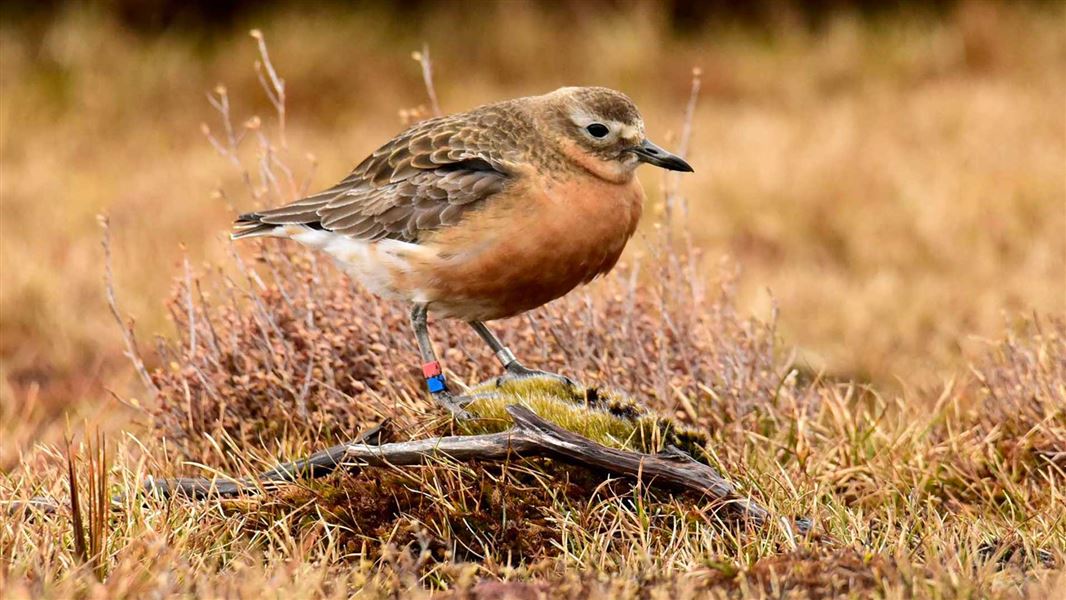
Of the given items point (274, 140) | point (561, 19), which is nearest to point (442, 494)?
point (274, 140)

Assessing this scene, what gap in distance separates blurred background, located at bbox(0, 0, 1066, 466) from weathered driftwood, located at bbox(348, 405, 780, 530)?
1710 mm

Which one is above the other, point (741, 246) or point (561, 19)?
point (561, 19)

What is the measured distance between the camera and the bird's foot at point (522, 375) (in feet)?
16.0

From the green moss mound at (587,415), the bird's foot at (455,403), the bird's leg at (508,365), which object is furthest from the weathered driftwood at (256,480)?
the bird's leg at (508,365)

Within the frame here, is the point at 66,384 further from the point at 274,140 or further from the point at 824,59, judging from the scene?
the point at 824,59

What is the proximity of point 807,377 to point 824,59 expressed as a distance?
5.82 meters

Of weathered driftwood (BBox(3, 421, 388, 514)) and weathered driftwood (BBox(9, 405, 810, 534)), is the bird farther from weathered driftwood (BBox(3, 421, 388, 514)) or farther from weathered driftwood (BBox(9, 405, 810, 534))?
weathered driftwood (BBox(3, 421, 388, 514))

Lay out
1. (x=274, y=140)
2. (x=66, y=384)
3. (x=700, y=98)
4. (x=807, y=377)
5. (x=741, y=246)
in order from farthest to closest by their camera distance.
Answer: (x=700, y=98) < (x=274, y=140) < (x=741, y=246) < (x=66, y=384) < (x=807, y=377)

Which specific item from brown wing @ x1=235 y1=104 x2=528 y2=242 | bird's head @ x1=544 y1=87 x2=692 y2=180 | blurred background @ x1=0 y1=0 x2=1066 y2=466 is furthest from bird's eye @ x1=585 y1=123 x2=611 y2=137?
blurred background @ x1=0 y1=0 x2=1066 y2=466

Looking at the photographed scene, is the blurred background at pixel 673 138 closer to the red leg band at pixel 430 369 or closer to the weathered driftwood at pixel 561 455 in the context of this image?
the red leg band at pixel 430 369

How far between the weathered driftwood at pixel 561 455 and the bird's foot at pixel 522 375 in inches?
15.2

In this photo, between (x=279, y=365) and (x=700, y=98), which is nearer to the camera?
(x=279, y=365)

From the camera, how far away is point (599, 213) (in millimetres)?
4742

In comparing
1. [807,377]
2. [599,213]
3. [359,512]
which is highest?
[599,213]
